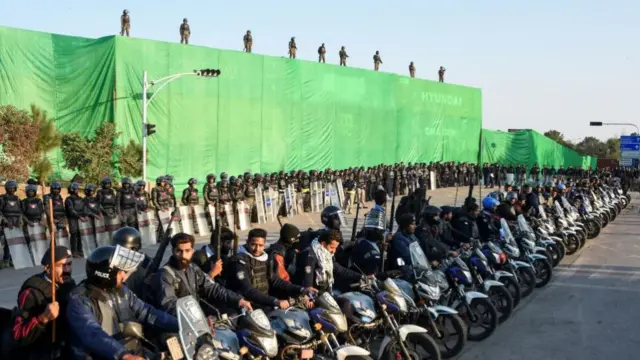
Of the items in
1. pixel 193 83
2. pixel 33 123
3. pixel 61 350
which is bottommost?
pixel 61 350

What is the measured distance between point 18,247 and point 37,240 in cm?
36

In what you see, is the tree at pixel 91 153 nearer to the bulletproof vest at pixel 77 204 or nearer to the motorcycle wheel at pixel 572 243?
the bulletproof vest at pixel 77 204

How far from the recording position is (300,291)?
21.2 ft

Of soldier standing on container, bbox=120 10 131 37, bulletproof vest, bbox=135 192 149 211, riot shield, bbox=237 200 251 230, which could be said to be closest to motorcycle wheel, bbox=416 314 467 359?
bulletproof vest, bbox=135 192 149 211

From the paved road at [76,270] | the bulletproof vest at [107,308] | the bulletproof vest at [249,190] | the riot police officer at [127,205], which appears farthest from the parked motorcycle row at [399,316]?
the bulletproof vest at [249,190]

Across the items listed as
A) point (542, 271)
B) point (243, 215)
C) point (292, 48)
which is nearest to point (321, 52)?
Result: point (292, 48)

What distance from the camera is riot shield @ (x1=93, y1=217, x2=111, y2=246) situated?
14.2m

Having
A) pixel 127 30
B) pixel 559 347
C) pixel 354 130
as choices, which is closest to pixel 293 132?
pixel 354 130

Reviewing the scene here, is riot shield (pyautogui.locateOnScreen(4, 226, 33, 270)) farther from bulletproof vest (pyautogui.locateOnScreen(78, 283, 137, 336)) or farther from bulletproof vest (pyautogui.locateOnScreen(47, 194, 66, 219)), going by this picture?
bulletproof vest (pyautogui.locateOnScreen(78, 283, 137, 336))

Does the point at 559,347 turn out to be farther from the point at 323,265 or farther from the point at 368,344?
the point at 323,265

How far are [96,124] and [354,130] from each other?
16.8 meters

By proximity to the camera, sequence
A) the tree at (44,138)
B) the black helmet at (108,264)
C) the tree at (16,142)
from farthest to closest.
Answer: the tree at (44,138)
the tree at (16,142)
the black helmet at (108,264)

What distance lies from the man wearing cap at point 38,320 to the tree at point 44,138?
20843mm

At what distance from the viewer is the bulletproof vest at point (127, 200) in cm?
1512
